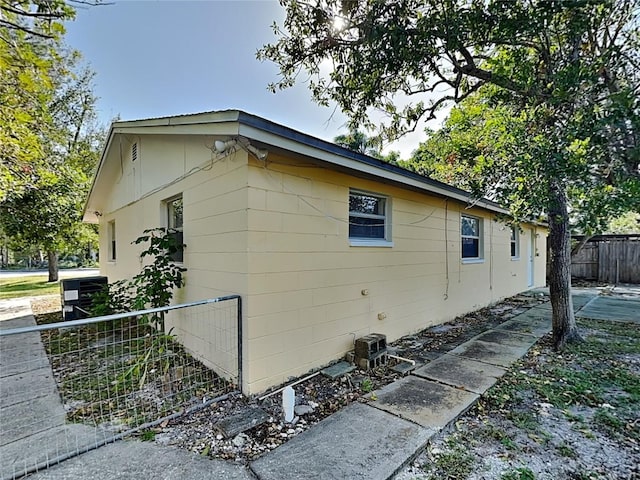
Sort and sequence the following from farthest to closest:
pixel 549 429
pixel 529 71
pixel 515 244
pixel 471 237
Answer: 1. pixel 515 244
2. pixel 471 237
3. pixel 529 71
4. pixel 549 429

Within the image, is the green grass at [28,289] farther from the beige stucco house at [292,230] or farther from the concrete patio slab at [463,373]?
the concrete patio slab at [463,373]

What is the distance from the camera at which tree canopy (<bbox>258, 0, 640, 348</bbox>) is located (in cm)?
372

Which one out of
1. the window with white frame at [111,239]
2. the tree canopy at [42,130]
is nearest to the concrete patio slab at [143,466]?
the tree canopy at [42,130]

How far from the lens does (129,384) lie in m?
3.89

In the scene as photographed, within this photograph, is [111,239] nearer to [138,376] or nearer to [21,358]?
[21,358]

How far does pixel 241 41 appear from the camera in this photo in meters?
6.34

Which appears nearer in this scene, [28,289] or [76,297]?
[76,297]

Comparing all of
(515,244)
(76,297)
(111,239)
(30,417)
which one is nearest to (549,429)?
(30,417)

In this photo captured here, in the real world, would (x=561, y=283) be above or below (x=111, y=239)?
below

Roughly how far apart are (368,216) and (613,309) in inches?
290

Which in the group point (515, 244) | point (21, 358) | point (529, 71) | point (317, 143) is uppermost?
point (529, 71)

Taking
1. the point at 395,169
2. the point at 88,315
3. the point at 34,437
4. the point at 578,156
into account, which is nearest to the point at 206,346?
the point at 34,437

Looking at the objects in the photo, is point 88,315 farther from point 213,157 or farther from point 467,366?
point 467,366

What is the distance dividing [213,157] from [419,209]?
154 inches
